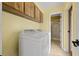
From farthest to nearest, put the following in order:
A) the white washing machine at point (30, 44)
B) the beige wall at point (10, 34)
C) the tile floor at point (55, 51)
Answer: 1. the tile floor at point (55, 51)
2. the white washing machine at point (30, 44)
3. the beige wall at point (10, 34)

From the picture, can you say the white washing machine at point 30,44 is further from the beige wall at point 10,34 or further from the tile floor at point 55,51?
the tile floor at point 55,51

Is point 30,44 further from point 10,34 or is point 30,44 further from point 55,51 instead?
point 55,51

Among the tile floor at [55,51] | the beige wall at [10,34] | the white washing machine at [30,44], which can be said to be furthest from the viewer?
the tile floor at [55,51]

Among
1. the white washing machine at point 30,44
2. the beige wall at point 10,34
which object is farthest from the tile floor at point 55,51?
the beige wall at point 10,34

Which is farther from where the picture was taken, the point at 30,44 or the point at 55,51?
the point at 55,51

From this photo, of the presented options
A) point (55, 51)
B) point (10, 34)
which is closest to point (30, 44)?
point (10, 34)

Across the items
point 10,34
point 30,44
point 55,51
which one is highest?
point 10,34

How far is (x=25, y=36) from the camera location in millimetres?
1286

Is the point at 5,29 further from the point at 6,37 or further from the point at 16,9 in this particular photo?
the point at 16,9

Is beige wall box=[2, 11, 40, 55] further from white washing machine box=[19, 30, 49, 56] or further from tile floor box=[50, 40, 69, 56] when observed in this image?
tile floor box=[50, 40, 69, 56]

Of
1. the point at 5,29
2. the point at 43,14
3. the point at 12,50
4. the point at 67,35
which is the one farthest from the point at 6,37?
the point at 67,35

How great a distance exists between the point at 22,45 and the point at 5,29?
31 cm

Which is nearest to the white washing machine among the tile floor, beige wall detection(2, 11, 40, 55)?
beige wall detection(2, 11, 40, 55)

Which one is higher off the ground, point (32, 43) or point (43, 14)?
point (43, 14)
